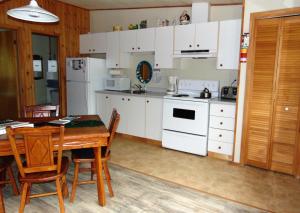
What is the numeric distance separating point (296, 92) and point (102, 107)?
10.9ft

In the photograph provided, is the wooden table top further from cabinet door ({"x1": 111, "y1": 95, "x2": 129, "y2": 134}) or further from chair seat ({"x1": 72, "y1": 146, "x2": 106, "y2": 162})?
cabinet door ({"x1": 111, "y1": 95, "x2": 129, "y2": 134})

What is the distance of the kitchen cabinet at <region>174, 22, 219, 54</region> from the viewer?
140 inches

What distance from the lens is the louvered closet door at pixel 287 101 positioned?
9.12 ft

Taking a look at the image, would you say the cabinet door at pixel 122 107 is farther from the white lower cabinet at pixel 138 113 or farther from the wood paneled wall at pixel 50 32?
the wood paneled wall at pixel 50 32

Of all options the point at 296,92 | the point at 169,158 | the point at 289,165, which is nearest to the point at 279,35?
the point at 296,92

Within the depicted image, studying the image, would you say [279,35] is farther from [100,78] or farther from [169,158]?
[100,78]

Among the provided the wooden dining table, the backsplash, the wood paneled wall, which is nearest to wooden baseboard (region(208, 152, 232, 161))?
the backsplash

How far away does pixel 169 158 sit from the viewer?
356 centimetres

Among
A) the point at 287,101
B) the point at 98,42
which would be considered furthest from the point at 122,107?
the point at 287,101

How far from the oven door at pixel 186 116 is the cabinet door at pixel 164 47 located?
68 cm

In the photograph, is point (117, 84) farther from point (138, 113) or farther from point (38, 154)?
point (38, 154)

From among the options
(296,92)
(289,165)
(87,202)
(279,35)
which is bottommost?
(87,202)

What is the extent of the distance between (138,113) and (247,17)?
2270mm

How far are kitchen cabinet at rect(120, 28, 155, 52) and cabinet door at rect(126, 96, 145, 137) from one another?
2.99 ft
